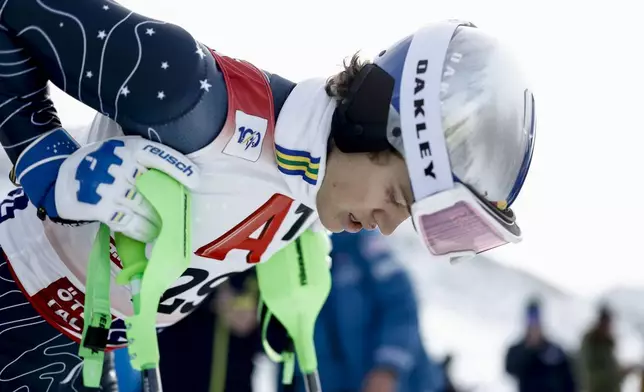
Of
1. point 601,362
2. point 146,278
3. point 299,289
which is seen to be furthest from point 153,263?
point 601,362

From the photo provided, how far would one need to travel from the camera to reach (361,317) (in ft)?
9.37

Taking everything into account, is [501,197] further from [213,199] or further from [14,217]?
[14,217]

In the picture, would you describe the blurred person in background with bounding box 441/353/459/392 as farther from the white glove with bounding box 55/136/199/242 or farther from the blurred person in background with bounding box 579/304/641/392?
the white glove with bounding box 55/136/199/242

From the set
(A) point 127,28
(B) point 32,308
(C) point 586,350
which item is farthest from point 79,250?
(C) point 586,350

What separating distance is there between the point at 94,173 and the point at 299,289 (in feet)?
1.66

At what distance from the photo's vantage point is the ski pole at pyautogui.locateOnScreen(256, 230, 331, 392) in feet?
6.21

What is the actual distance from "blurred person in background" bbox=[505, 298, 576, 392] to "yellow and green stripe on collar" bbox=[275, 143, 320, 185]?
2175 millimetres

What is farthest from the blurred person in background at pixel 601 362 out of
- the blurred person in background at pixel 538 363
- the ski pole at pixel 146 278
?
the ski pole at pixel 146 278

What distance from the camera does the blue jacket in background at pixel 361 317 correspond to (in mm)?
2850

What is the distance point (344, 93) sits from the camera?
1682mm

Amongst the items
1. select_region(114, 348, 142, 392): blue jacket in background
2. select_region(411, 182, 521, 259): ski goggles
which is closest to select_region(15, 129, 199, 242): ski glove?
select_region(411, 182, 521, 259): ski goggles

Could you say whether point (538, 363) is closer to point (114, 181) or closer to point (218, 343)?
point (218, 343)

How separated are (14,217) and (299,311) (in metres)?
0.54

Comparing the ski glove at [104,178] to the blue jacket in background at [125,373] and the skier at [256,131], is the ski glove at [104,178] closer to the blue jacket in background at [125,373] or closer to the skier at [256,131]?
the skier at [256,131]
